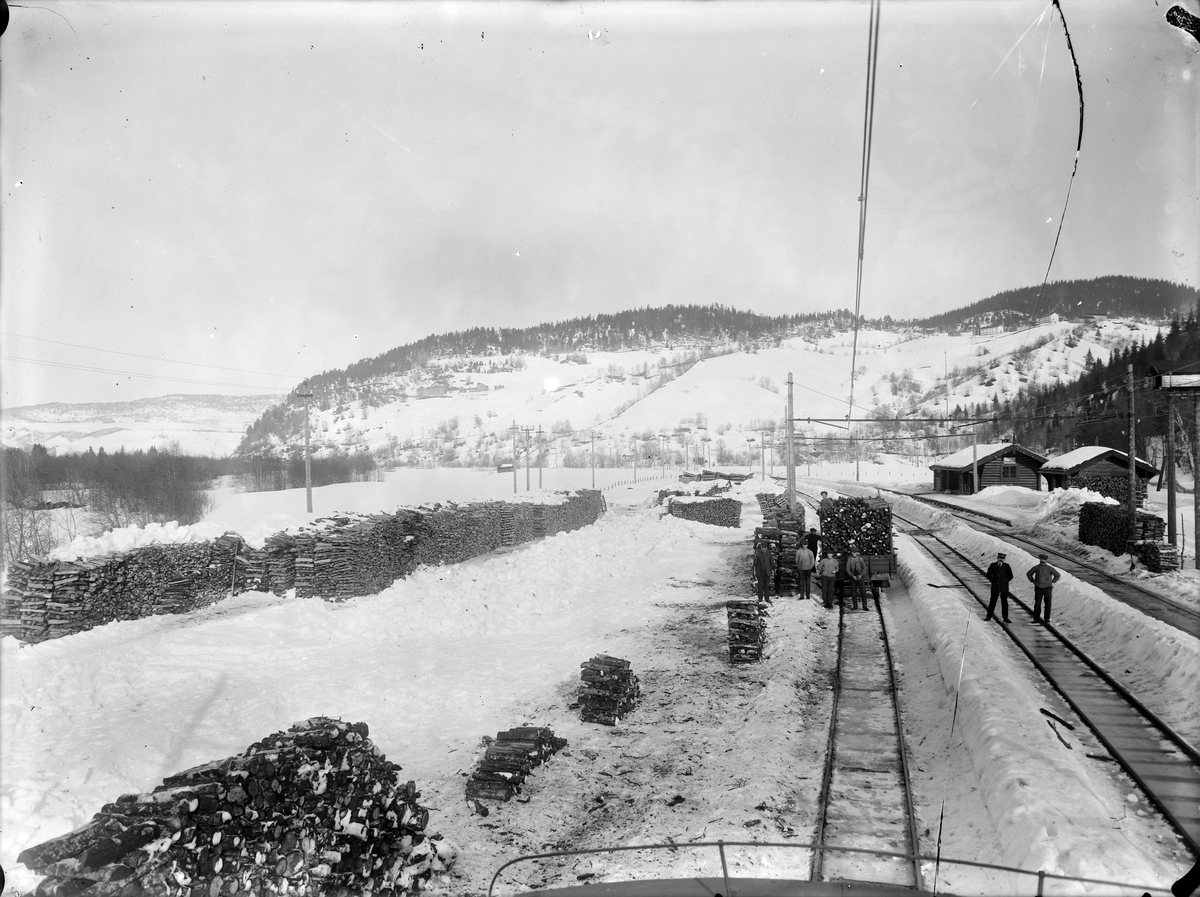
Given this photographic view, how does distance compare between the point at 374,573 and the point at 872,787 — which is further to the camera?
the point at 374,573

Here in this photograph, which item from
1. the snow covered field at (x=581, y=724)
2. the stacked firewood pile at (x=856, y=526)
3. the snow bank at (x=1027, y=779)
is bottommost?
the snow covered field at (x=581, y=724)

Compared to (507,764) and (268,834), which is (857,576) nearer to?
(507,764)

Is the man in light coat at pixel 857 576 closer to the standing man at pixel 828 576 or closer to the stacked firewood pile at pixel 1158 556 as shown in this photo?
the standing man at pixel 828 576

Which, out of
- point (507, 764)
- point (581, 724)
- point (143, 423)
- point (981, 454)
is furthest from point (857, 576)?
point (981, 454)

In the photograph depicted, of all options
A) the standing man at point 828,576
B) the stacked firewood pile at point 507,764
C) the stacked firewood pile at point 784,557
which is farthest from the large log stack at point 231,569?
the standing man at point 828,576

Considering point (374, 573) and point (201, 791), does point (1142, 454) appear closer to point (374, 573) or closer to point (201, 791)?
point (374, 573)

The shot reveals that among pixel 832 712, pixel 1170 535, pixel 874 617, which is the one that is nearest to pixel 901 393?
pixel 1170 535

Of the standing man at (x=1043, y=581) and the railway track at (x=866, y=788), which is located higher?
the standing man at (x=1043, y=581)
